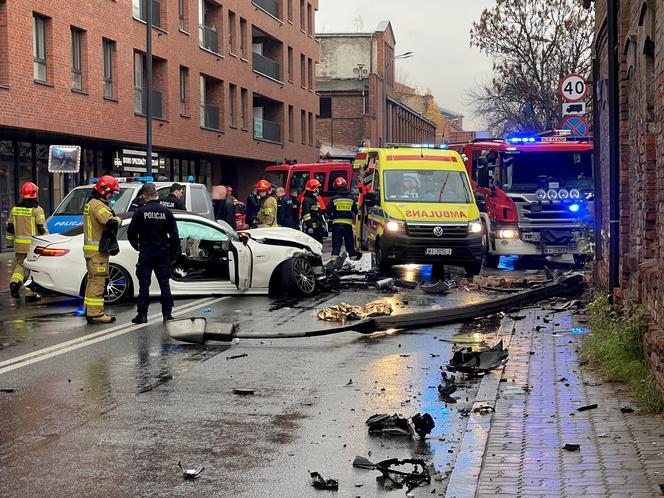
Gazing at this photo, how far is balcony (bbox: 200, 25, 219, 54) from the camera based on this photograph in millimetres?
41750

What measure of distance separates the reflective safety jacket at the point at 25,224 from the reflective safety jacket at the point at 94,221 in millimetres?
3605

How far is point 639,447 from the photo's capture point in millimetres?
6207

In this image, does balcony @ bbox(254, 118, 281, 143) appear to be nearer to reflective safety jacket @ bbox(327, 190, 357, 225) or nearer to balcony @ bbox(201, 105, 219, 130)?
balcony @ bbox(201, 105, 219, 130)

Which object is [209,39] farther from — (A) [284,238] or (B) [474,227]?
(A) [284,238]

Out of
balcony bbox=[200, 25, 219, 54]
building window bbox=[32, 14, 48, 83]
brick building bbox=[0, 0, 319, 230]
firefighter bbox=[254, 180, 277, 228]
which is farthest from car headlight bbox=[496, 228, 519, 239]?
balcony bbox=[200, 25, 219, 54]

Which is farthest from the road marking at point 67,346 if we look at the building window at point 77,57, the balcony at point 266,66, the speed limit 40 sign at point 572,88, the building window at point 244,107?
the balcony at point 266,66

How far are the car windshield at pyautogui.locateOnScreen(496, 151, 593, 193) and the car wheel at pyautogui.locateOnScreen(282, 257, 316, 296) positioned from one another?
24.7 feet

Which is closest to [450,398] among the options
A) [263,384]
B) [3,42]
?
[263,384]

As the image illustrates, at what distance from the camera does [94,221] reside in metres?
13.2

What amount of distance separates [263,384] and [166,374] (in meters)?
0.99

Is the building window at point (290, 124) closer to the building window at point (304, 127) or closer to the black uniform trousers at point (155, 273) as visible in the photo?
the building window at point (304, 127)

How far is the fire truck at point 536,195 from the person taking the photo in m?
22.6

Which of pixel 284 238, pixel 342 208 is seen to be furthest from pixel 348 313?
pixel 342 208

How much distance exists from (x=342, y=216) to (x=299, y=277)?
6008 millimetres
